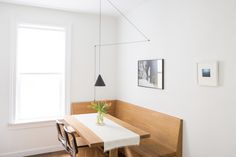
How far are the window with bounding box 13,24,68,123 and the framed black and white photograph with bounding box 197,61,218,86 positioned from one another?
2.49m

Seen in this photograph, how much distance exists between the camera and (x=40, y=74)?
3.74m

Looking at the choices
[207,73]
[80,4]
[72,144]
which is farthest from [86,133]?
[80,4]

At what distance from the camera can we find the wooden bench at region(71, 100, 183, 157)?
102 inches

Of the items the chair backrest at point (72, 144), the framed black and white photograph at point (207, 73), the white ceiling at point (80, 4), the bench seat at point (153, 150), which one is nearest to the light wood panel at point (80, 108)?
the chair backrest at point (72, 144)

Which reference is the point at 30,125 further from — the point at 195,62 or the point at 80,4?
the point at 195,62

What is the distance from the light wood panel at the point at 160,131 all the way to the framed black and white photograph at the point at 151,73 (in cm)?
42

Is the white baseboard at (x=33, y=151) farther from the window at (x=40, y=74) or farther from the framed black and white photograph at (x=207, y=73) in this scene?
the framed black and white photograph at (x=207, y=73)

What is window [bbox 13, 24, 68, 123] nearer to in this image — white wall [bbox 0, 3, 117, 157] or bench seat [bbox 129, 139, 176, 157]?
white wall [bbox 0, 3, 117, 157]

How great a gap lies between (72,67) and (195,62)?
92.6 inches

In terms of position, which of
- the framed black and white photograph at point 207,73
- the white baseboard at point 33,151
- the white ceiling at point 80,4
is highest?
the white ceiling at point 80,4

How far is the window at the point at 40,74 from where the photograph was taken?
3.58 m

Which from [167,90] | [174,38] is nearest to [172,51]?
[174,38]

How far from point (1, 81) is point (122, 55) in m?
2.23

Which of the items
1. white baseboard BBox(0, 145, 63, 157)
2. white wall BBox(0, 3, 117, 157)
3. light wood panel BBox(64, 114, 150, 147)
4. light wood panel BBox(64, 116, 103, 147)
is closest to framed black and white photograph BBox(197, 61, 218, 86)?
light wood panel BBox(64, 114, 150, 147)
